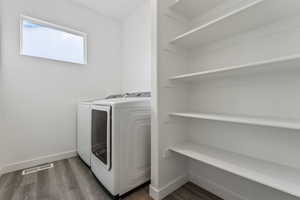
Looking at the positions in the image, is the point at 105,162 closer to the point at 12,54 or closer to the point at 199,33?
the point at 199,33

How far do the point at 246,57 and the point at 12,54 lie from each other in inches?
114

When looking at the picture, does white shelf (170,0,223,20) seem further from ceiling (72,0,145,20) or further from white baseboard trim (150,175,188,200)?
white baseboard trim (150,175,188,200)

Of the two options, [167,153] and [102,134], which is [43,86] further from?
[167,153]

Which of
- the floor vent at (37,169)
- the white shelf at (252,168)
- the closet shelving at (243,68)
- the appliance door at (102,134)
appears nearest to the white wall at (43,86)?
Answer: the floor vent at (37,169)

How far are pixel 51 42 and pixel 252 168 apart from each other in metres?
3.09

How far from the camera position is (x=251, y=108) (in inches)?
45.1

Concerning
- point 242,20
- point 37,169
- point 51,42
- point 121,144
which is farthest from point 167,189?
point 51,42

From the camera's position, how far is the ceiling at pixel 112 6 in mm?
2332

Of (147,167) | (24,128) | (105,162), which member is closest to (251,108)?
(147,167)

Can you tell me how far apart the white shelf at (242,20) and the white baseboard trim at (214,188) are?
1512mm

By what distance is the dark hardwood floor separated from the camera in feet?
4.37

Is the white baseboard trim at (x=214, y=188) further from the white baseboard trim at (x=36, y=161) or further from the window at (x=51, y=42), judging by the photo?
the window at (x=51, y=42)

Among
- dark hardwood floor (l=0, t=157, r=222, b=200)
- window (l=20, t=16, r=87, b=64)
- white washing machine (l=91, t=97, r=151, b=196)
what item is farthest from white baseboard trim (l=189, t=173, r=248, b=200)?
window (l=20, t=16, r=87, b=64)

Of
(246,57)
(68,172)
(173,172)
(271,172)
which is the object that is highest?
(246,57)
